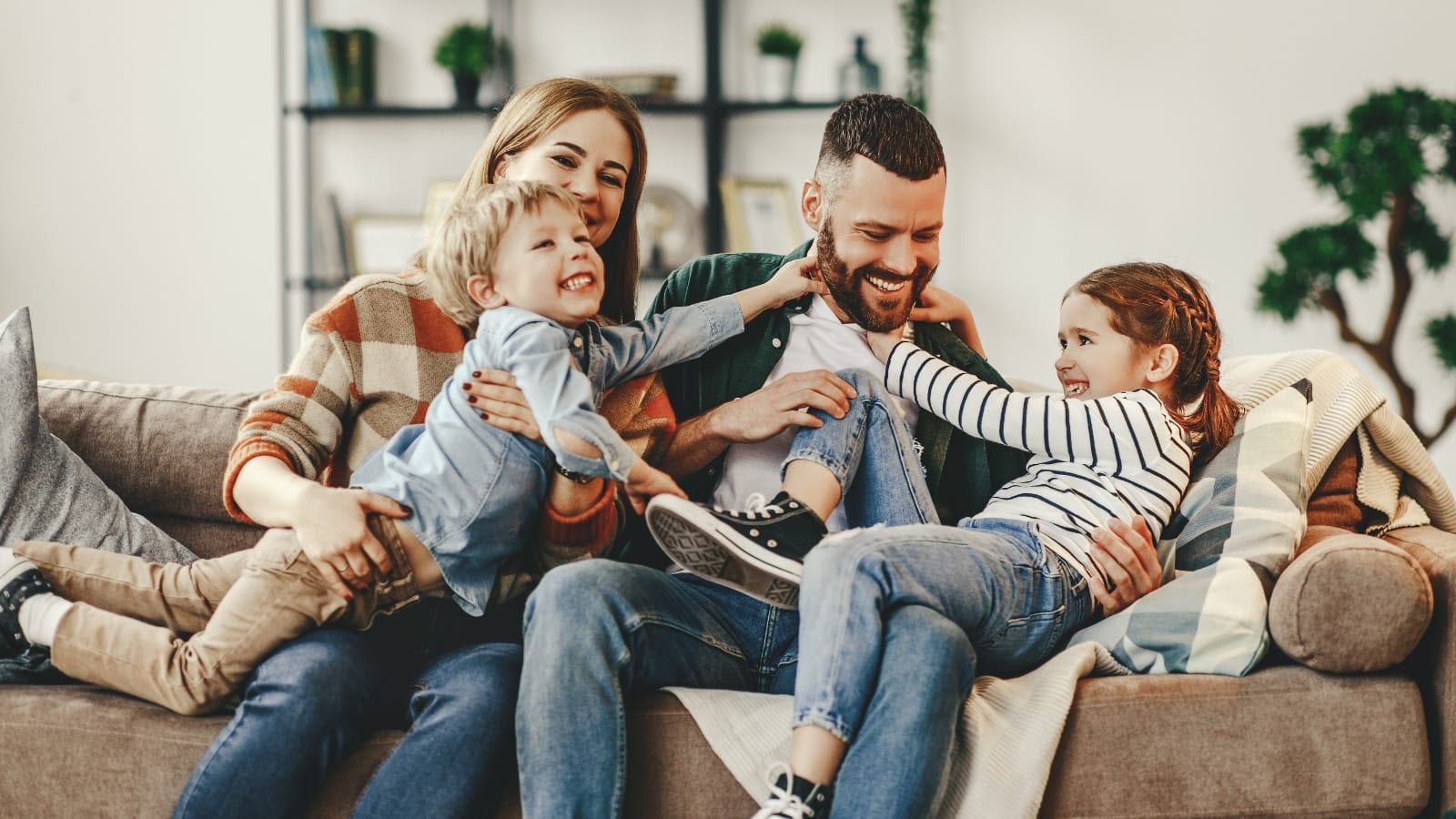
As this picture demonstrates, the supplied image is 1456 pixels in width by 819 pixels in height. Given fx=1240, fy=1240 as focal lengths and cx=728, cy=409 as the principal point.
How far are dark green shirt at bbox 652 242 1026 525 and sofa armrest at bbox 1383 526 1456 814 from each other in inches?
23.0

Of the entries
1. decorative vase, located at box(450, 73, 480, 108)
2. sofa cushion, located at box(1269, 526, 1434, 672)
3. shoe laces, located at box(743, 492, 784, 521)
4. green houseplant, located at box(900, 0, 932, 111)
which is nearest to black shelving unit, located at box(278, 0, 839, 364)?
decorative vase, located at box(450, 73, 480, 108)

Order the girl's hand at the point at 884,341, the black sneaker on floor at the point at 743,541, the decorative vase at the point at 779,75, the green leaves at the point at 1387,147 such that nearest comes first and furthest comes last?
the black sneaker on floor at the point at 743,541 < the girl's hand at the point at 884,341 < the green leaves at the point at 1387,147 < the decorative vase at the point at 779,75

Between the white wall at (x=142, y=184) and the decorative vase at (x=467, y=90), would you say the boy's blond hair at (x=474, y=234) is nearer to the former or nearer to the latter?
the decorative vase at (x=467, y=90)

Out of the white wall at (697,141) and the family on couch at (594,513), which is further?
the white wall at (697,141)

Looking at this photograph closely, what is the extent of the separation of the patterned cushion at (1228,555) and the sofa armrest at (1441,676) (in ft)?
0.58

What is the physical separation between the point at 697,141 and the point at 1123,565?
9.14 feet

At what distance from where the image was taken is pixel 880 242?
183 cm

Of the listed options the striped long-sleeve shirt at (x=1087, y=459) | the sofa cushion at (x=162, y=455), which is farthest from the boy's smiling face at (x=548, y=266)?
the sofa cushion at (x=162, y=455)

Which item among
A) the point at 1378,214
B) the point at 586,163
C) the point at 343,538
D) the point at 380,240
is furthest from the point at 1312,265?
the point at 380,240

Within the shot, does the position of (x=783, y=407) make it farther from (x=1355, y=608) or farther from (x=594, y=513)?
(x=1355, y=608)

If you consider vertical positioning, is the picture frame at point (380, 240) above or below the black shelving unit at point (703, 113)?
below

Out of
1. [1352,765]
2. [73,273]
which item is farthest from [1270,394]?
[73,273]

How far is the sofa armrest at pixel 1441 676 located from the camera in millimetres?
1492

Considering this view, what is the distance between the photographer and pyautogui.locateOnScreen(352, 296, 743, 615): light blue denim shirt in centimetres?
147
